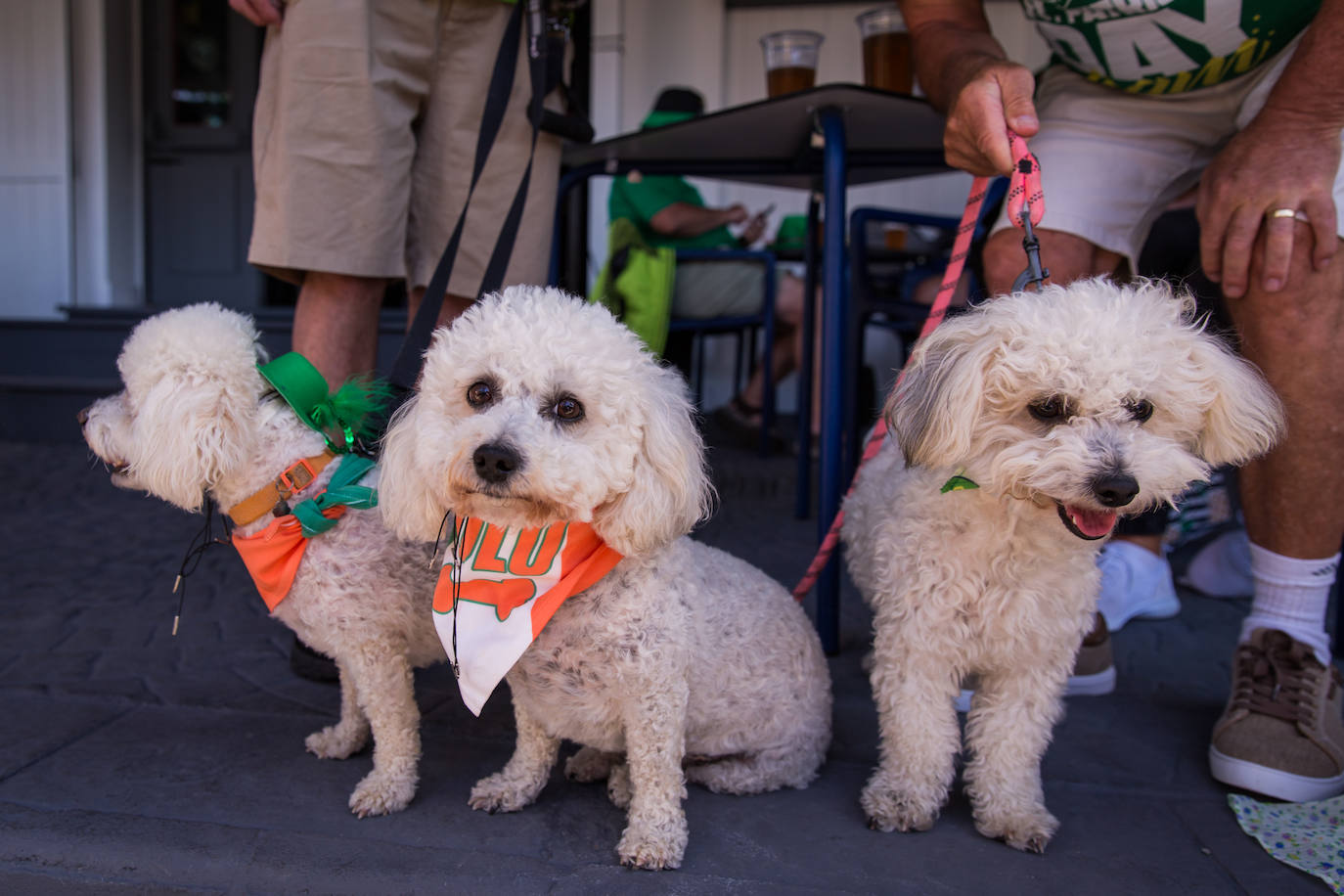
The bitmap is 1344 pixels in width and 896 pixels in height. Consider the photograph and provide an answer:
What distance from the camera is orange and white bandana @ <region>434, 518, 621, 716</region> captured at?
171 cm

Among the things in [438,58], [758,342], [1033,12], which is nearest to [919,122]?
[1033,12]

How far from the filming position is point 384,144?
2369mm

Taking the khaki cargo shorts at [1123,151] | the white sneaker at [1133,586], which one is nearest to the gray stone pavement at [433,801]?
the white sneaker at [1133,586]

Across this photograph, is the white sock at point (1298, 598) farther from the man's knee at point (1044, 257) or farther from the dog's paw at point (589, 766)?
the dog's paw at point (589, 766)

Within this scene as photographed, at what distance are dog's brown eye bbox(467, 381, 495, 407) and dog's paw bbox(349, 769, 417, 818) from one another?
0.80 m

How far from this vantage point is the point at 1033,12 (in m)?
2.38

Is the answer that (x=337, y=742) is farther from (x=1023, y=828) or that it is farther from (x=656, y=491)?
(x=1023, y=828)

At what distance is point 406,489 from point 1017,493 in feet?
3.58

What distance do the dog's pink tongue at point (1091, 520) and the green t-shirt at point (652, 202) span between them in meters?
3.99

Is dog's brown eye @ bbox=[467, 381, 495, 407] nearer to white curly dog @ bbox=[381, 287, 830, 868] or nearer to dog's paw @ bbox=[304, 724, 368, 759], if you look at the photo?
white curly dog @ bbox=[381, 287, 830, 868]

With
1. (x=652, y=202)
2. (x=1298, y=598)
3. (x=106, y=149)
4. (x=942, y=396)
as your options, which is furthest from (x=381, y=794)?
(x=106, y=149)

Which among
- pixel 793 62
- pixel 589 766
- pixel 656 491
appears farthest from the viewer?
pixel 793 62

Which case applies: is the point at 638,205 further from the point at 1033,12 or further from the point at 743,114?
the point at 1033,12

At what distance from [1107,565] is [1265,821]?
1.29 metres
